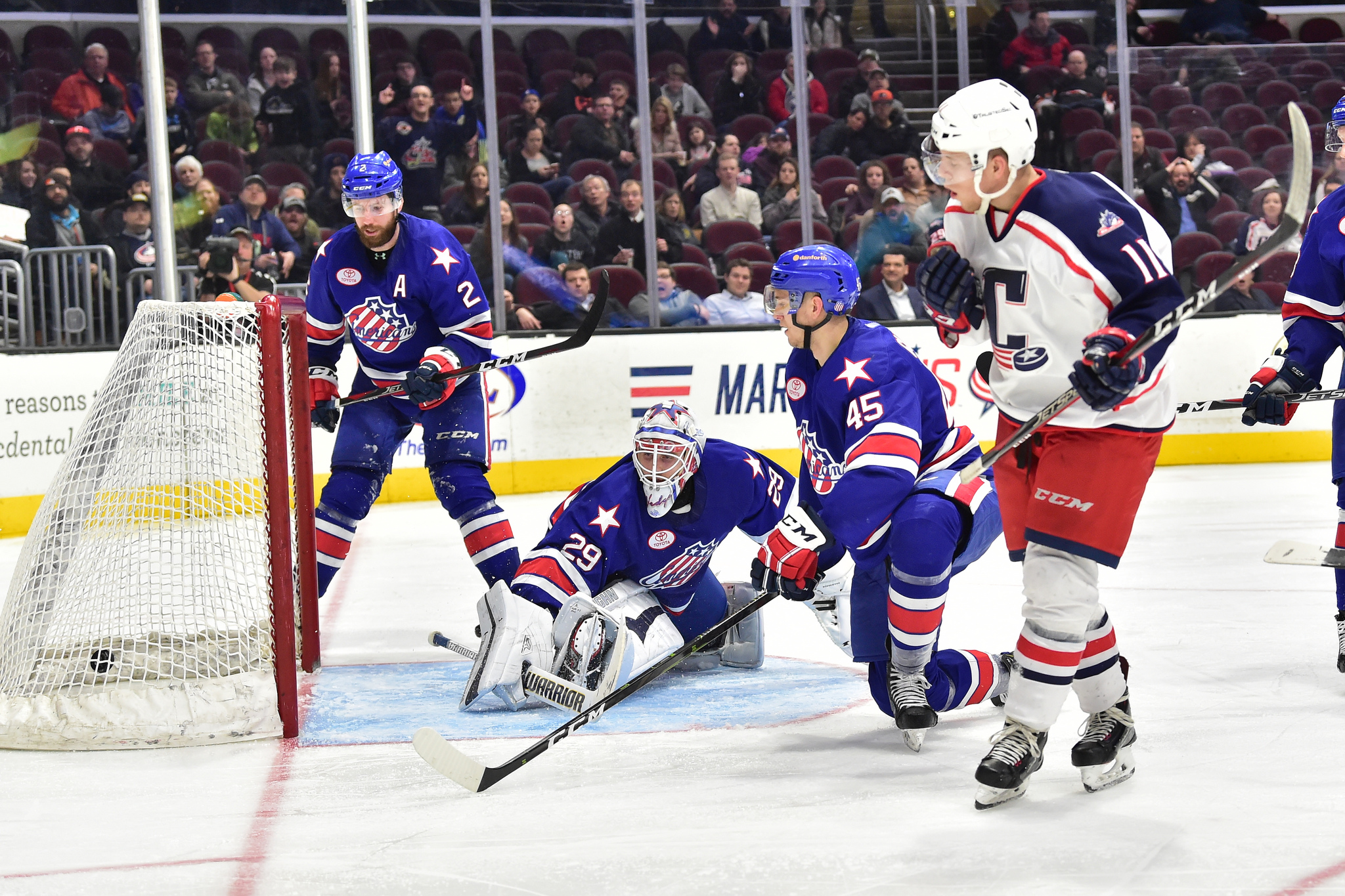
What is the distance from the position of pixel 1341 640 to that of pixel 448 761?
200cm

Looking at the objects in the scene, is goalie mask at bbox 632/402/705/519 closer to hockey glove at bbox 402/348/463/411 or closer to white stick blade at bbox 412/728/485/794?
hockey glove at bbox 402/348/463/411

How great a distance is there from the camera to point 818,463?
2.87 metres

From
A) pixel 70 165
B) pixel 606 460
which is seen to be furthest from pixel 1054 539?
pixel 70 165

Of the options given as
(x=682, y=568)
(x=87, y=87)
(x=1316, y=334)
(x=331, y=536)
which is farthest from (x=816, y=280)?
(x=87, y=87)

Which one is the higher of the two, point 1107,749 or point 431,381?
point 431,381

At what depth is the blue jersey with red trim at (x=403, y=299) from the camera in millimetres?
3625

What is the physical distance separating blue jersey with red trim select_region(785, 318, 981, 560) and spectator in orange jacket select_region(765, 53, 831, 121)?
508 centimetres

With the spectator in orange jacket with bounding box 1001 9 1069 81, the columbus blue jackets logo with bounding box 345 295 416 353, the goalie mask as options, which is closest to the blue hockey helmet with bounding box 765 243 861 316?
the goalie mask

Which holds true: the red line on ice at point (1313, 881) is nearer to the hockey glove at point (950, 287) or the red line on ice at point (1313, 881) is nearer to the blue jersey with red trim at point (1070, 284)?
the blue jersey with red trim at point (1070, 284)

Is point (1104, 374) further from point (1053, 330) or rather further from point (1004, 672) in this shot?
point (1004, 672)

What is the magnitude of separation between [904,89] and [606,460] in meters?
2.92

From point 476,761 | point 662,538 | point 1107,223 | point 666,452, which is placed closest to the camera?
point 1107,223

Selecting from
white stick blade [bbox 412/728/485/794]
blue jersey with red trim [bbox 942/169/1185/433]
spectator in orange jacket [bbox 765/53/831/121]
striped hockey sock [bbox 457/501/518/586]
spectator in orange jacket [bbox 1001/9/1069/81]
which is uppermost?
spectator in orange jacket [bbox 1001/9/1069/81]

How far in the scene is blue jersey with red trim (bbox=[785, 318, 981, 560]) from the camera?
262 cm
